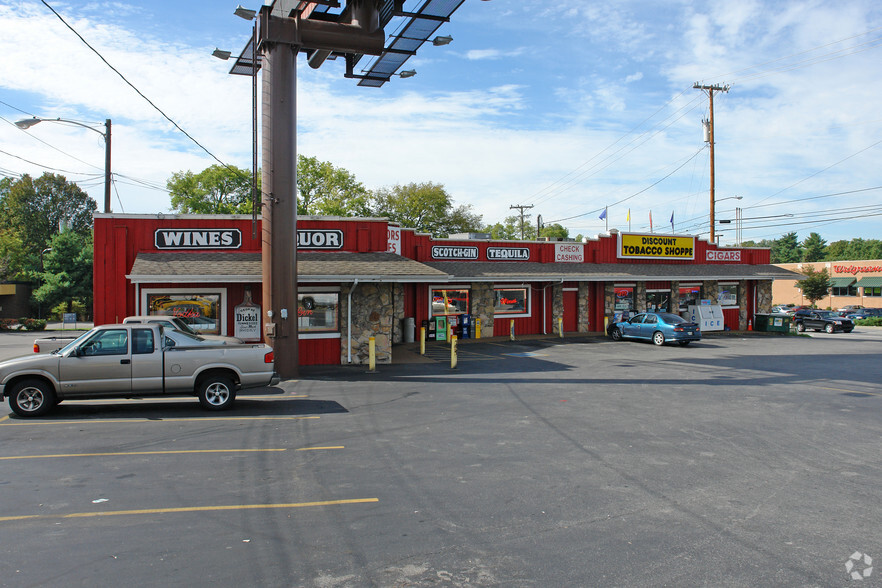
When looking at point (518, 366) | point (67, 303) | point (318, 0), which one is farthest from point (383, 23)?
point (67, 303)

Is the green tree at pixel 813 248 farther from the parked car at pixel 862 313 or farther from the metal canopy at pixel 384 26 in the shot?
the metal canopy at pixel 384 26

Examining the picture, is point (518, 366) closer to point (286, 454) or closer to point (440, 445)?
point (440, 445)

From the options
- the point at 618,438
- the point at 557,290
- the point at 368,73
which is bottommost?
the point at 618,438

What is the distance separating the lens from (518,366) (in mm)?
18891

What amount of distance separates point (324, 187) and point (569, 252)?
33.5m

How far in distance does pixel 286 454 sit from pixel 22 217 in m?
80.5

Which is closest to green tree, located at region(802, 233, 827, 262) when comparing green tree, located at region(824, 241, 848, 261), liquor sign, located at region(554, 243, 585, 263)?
green tree, located at region(824, 241, 848, 261)

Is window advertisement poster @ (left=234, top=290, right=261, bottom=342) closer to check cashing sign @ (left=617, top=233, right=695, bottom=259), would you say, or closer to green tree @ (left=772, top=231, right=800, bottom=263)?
check cashing sign @ (left=617, top=233, right=695, bottom=259)

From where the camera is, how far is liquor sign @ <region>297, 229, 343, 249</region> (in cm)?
1972

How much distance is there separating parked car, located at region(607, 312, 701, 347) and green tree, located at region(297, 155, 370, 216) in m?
35.1

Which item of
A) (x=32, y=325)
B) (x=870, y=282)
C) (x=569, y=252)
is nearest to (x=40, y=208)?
(x=32, y=325)

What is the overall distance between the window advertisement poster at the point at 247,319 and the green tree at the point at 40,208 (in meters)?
63.9

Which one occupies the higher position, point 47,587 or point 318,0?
point 318,0

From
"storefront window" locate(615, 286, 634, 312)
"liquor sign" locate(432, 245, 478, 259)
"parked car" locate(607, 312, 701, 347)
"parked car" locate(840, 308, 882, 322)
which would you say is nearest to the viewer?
"parked car" locate(607, 312, 701, 347)
